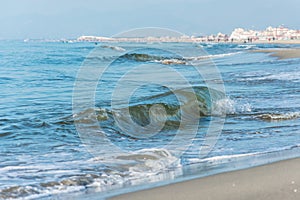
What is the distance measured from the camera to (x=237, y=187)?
370 centimetres

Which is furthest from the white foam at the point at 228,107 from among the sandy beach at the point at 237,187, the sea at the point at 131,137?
the sandy beach at the point at 237,187

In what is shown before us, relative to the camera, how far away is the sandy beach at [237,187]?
3455mm

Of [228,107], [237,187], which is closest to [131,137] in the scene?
[237,187]

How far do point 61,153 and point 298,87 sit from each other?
9648 millimetres

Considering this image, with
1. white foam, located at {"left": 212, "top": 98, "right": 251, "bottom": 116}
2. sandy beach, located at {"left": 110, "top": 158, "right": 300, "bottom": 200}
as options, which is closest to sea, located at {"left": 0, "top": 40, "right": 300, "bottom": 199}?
white foam, located at {"left": 212, "top": 98, "right": 251, "bottom": 116}

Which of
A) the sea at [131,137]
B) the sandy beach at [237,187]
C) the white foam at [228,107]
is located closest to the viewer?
the sandy beach at [237,187]

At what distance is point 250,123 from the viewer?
7.64 m

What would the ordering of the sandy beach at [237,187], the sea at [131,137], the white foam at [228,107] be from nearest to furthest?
the sandy beach at [237,187] → the sea at [131,137] → the white foam at [228,107]

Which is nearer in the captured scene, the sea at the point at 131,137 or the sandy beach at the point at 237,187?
the sandy beach at the point at 237,187

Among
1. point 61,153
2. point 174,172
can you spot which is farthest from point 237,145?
point 61,153

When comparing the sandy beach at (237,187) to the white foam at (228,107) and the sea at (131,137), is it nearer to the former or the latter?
the sea at (131,137)

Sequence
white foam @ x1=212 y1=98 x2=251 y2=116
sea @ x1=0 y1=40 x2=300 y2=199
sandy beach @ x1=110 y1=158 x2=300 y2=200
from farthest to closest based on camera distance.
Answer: white foam @ x1=212 y1=98 x2=251 y2=116 < sea @ x1=0 y1=40 x2=300 y2=199 < sandy beach @ x1=110 y1=158 x2=300 y2=200

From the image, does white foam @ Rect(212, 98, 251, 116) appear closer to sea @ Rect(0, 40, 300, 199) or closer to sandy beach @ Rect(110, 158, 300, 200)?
sea @ Rect(0, 40, 300, 199)

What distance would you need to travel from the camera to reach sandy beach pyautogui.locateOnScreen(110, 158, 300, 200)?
346 cm
